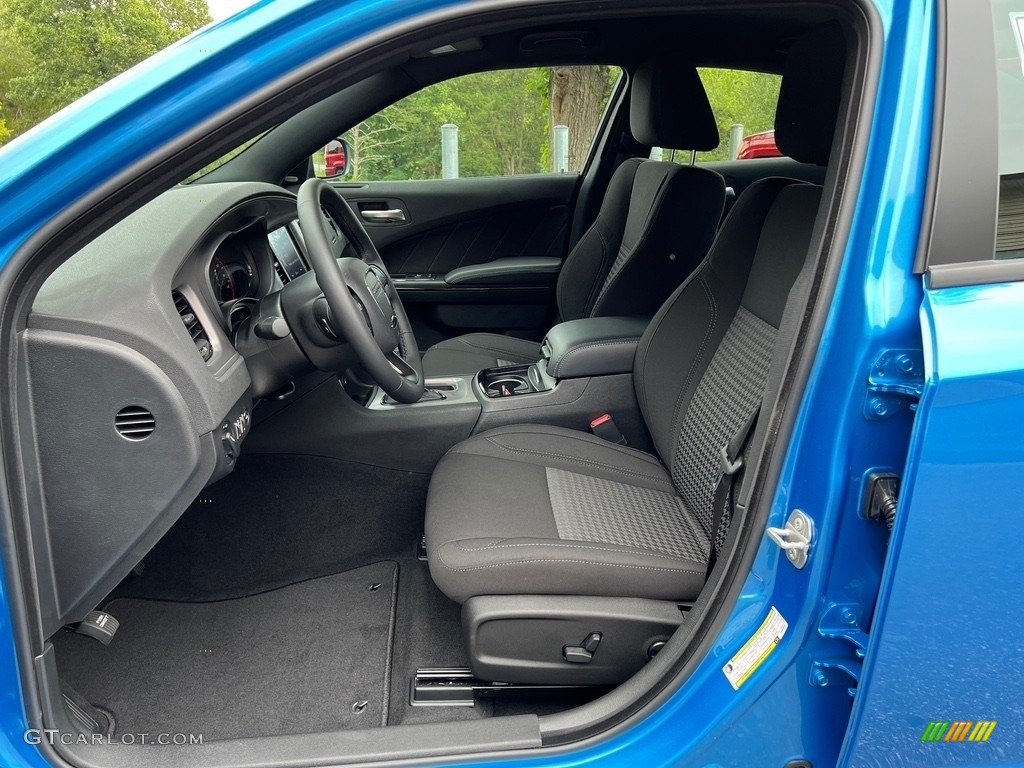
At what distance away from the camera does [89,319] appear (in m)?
1.10

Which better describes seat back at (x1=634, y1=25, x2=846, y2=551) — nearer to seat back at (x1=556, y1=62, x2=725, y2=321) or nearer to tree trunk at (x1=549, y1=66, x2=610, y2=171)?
seat back at (x1=556, y1=62, x2=725, y2=321)

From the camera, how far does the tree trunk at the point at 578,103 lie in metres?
3.59

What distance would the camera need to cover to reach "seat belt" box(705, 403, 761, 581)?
1288 millimetres

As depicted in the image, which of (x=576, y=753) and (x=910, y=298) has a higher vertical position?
(x=910, y=298)

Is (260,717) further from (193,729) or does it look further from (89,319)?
(89,319)

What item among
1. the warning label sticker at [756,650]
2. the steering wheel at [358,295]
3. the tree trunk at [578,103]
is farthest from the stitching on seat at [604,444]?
the tree trunk at [578,103]

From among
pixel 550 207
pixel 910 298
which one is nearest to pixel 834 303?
pixel 910 298

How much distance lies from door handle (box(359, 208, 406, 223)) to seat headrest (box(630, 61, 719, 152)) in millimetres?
1284

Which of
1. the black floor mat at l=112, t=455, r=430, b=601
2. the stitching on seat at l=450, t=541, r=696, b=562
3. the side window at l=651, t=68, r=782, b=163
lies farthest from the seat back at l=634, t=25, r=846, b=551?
the side window at l=651, t=68, r=782, b=163

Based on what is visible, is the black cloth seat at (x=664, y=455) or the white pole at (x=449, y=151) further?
the white pole at (x=449, y=151)

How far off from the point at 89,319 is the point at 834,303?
0.95 metres

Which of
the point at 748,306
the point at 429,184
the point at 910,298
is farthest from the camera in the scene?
the point at 429,184

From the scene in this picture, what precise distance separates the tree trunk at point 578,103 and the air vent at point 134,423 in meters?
2.70

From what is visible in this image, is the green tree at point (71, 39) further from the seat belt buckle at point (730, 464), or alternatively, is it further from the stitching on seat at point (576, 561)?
the seat belt buckle at point (730, 464)
